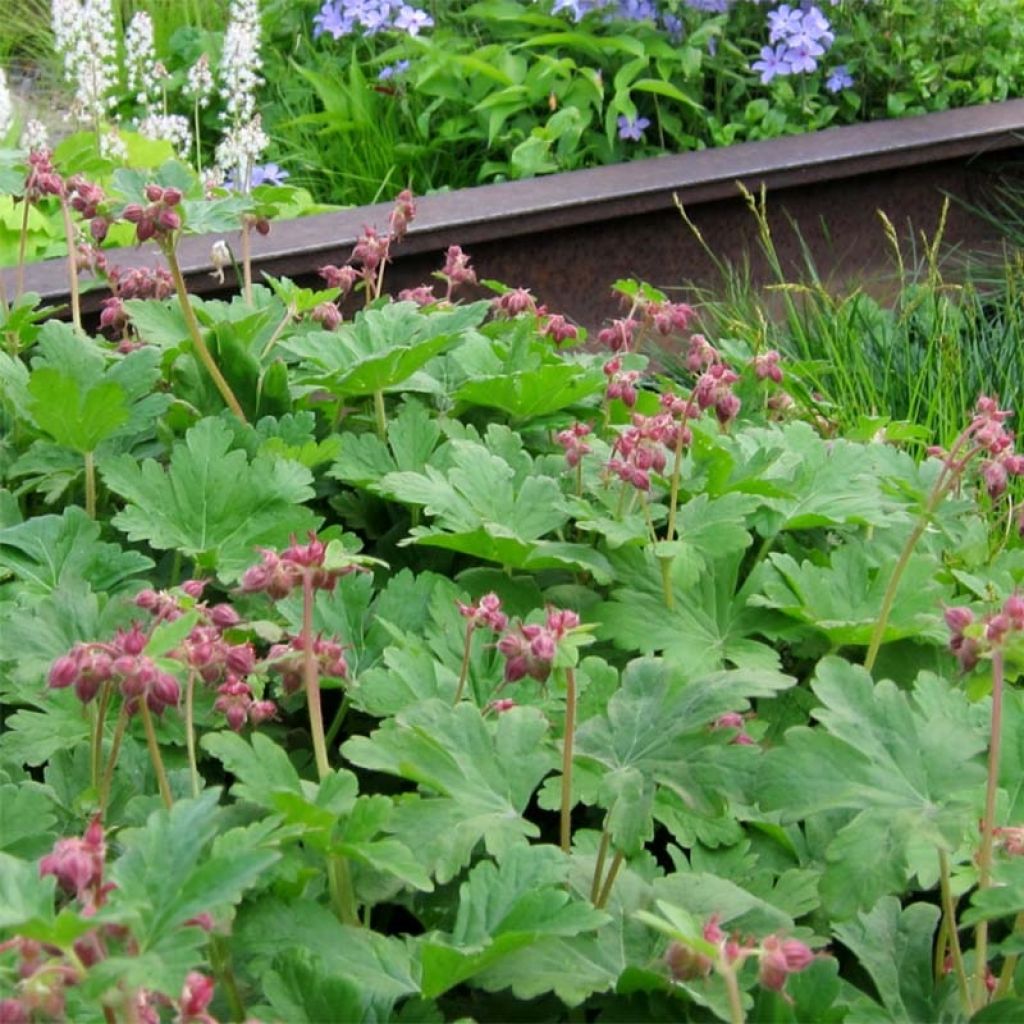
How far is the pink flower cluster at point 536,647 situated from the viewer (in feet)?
3.34

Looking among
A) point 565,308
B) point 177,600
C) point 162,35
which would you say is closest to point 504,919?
point 177,600

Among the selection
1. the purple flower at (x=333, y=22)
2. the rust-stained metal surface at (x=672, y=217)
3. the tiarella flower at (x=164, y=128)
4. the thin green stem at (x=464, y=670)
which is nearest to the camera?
the thin green stem at (x=464, y=670)

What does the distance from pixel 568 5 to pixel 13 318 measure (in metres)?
3.03

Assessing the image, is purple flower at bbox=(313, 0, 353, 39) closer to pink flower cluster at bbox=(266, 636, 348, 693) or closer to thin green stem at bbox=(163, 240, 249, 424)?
thin green stem at bbox=(163, 240, 249, 424)

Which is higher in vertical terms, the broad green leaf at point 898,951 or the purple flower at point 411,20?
the purple flower at point 411,20

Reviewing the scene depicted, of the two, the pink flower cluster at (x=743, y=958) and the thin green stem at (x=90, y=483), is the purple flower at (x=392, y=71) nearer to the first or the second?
the thin green stem at (x=90, y=483)

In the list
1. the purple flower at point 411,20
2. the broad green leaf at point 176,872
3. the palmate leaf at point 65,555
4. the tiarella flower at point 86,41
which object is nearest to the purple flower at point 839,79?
the purple flower at point 411,20

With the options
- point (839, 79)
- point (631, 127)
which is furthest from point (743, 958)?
point (839, 79)

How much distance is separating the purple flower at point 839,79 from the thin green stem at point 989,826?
3723 mm

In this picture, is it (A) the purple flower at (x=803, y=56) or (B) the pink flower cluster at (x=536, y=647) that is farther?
(A) the purple flower at (x=803, y=56)

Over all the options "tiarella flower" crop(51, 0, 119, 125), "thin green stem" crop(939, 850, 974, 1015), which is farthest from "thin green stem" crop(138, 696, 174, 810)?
"tiarella flower" crop(51, 0, 119, 125)

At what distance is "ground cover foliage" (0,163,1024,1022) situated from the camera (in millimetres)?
960

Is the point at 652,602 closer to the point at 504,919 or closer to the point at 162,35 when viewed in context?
the point at 504,919

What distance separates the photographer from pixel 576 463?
145cm
